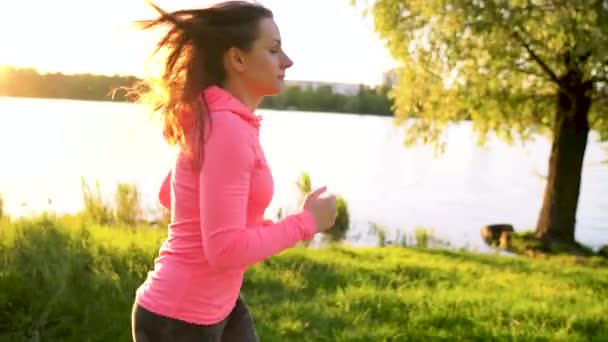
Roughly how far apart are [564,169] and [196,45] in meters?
13.9

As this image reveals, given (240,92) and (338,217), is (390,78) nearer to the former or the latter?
(338,217)

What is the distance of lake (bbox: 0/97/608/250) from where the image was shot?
17.0m

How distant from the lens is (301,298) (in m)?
6.44

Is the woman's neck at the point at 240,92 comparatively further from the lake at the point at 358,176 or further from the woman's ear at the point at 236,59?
the lake at the point at 358,176

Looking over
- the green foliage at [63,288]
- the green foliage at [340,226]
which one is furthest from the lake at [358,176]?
the green foliage at [63,288]

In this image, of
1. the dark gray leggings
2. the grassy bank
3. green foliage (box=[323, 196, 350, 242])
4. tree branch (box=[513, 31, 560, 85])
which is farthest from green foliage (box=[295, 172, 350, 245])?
the dark gray leggings

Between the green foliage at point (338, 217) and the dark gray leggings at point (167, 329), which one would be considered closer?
the dark gray leggings at point (167, 329)

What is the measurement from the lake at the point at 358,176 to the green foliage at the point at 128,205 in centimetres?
29

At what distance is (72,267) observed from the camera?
5.75 m

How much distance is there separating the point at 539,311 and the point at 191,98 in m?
4.69

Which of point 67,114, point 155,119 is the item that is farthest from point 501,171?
point 155,119

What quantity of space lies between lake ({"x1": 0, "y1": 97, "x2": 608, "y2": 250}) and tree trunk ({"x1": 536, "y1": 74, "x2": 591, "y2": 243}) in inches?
50.9

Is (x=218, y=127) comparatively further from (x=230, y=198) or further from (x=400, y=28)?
(x=400, y=28)

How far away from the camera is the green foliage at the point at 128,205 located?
11.8 metres
